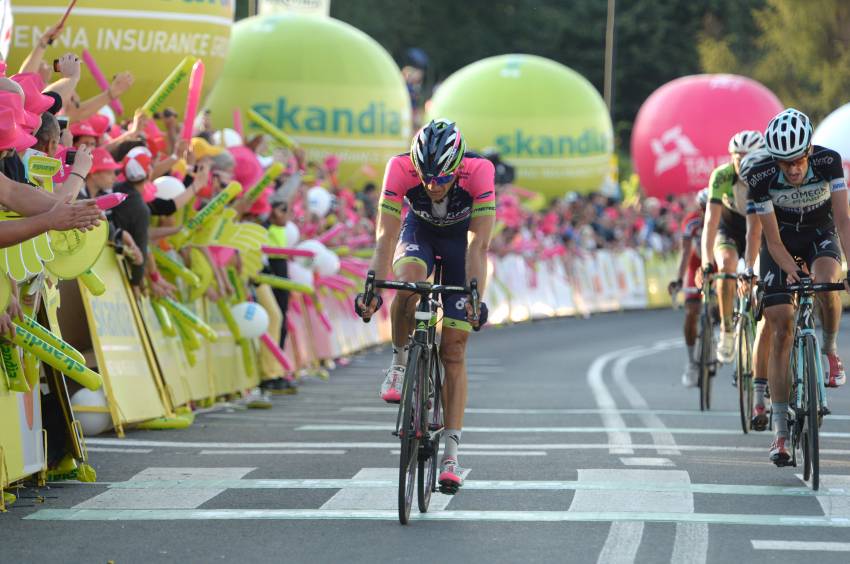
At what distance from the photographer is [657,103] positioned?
4638cm

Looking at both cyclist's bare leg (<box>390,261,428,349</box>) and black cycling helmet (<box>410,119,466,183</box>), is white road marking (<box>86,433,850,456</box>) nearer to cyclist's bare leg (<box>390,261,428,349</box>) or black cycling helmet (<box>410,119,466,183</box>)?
cyclist's bare leg (<box>390,261,428,349</box>)

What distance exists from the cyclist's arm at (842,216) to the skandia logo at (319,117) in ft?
46.9

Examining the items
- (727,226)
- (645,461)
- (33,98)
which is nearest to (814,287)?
(645,461)

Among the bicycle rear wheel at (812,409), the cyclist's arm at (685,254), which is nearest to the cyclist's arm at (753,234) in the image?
the bicycle rear wheel at (812,409)

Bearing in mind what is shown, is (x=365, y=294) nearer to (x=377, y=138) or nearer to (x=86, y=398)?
(x=86, y=398)

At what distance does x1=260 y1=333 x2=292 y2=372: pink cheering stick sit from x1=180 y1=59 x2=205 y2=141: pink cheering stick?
2245 millimetres

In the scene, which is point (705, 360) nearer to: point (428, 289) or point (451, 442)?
point (451, 442)

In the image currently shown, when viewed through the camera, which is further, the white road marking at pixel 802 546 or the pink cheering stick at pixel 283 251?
the pink cheering stick at pixel 283 251

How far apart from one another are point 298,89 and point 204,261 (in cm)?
1007

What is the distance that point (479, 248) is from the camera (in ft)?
30.6

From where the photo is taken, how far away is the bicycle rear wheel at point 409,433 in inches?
334

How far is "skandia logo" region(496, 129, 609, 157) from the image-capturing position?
123ft

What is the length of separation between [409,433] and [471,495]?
3.46 ft

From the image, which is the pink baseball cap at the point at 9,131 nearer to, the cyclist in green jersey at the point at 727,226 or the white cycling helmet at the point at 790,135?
the white cycling helmet at the point at 790,135
